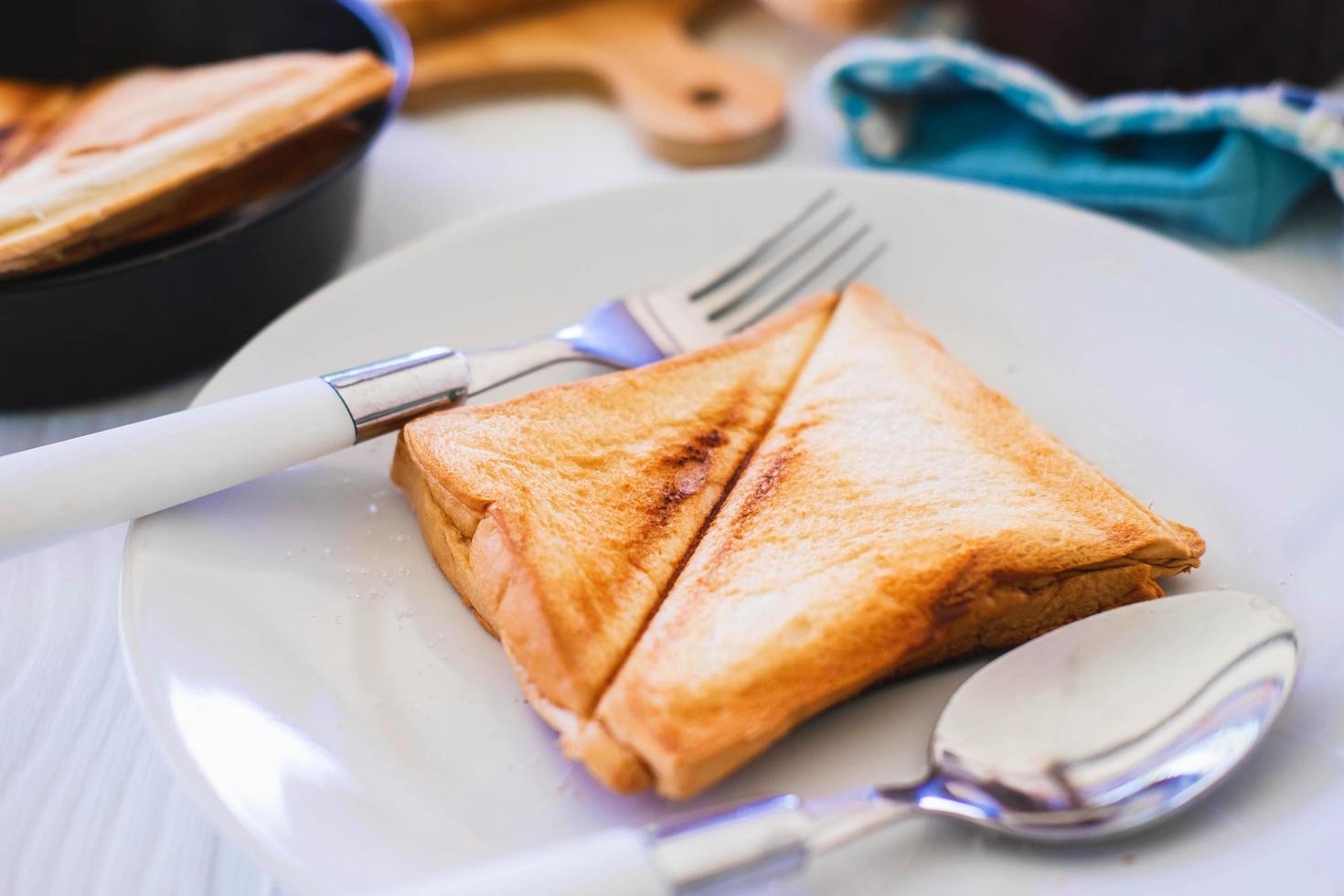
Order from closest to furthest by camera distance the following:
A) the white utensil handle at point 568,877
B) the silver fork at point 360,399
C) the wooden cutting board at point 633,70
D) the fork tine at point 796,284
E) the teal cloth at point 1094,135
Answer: the white utensil handle at point 568,877
the silver fork at point 360,399
the fork tine at point 796,284
the teal cloth at point 1094,135
the wooden cutting board at point 633,70

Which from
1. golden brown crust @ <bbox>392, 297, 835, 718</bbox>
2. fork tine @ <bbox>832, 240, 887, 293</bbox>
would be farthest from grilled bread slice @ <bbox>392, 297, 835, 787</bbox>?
fork tine @ <bbox>832, 240, 887, 293</bbox>

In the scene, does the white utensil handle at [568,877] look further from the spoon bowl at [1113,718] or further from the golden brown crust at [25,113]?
the golden brown crust at [25,113]

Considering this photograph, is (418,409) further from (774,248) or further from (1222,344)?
(1222,344)

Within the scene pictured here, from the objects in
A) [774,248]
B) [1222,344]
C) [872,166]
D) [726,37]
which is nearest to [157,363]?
[774,248]

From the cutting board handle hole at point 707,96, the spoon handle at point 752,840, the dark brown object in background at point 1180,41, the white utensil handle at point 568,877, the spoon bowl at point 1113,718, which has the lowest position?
the white utensil handle at point 568,877

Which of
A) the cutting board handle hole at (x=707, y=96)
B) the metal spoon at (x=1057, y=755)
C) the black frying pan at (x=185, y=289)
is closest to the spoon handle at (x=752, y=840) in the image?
the metal spoon at (x=1057, y=755)

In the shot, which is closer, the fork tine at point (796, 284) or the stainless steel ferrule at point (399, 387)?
the stainless steel ferrule at point (399, 387)
